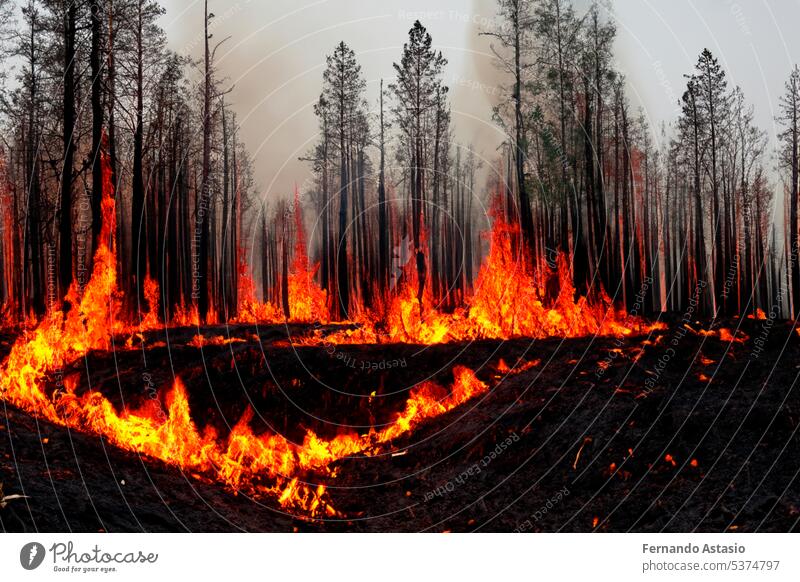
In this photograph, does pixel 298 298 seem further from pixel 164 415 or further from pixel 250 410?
pixel 164 415

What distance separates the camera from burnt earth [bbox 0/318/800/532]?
1288cm

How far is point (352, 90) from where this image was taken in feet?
108

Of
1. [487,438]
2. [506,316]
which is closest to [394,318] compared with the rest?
[506,316]

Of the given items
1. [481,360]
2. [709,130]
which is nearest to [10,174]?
[481,360]

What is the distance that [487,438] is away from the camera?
57.2 ft

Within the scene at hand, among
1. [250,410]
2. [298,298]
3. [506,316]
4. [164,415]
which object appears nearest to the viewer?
[164,415]

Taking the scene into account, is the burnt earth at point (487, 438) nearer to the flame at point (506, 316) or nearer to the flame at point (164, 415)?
the flame at point (164, 415)

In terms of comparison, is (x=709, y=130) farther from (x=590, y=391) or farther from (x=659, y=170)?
(x=590, y=391)

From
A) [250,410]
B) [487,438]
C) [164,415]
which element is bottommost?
[487,438]

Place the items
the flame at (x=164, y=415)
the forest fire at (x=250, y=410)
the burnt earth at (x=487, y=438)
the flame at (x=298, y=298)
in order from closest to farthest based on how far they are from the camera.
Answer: the burnt earth at (x=487, y=438) < the flame at (x=164, y=415) < the forest fire at (x=250, y=410) < the flame at (x=298, y=298)

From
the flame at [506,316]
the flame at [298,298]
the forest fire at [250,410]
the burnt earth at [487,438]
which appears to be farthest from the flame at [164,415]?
the flame at [298,298]

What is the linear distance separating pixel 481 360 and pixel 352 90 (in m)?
16.9

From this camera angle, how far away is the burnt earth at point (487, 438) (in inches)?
507

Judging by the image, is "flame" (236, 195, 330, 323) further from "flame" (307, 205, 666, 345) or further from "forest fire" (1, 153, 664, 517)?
"flame" (307, 205, 666, 345)
